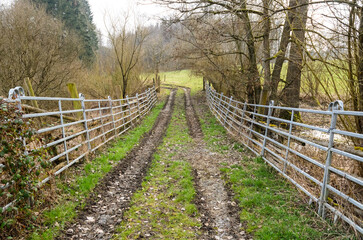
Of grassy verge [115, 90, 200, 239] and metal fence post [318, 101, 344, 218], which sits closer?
metal fence post [318, 101, 344, 218]

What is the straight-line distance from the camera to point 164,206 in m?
4.61

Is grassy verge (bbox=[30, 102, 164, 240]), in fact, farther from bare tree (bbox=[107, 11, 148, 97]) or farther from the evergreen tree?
the evergreen tree

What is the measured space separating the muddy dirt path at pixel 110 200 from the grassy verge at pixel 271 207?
2.25m

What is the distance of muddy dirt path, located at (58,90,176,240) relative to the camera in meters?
3.73

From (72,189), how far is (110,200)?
Result: 0.85 metres

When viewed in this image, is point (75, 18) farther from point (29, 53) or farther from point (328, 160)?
point (328, 160)

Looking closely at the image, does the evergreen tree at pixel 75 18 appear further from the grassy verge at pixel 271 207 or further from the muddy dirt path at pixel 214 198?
the grassy verge at pixel 271 207

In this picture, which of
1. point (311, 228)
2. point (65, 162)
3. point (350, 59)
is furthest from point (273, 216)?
point (65, 162)

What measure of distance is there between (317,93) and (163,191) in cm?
455

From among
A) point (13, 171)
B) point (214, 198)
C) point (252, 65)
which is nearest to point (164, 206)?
point (214, 198)

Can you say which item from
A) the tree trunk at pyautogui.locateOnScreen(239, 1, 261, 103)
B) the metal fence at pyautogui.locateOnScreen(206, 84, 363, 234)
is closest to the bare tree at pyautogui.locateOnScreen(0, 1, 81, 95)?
the tree trunk at pyautogui.locateOnScreen(239, 1, 261, 103)

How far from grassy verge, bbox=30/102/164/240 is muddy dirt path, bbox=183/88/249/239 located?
2324 mm

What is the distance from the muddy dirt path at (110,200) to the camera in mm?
3734

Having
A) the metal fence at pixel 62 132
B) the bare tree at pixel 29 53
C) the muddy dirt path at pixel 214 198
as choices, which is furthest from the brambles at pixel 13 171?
the bare tree at pixel 29 53
